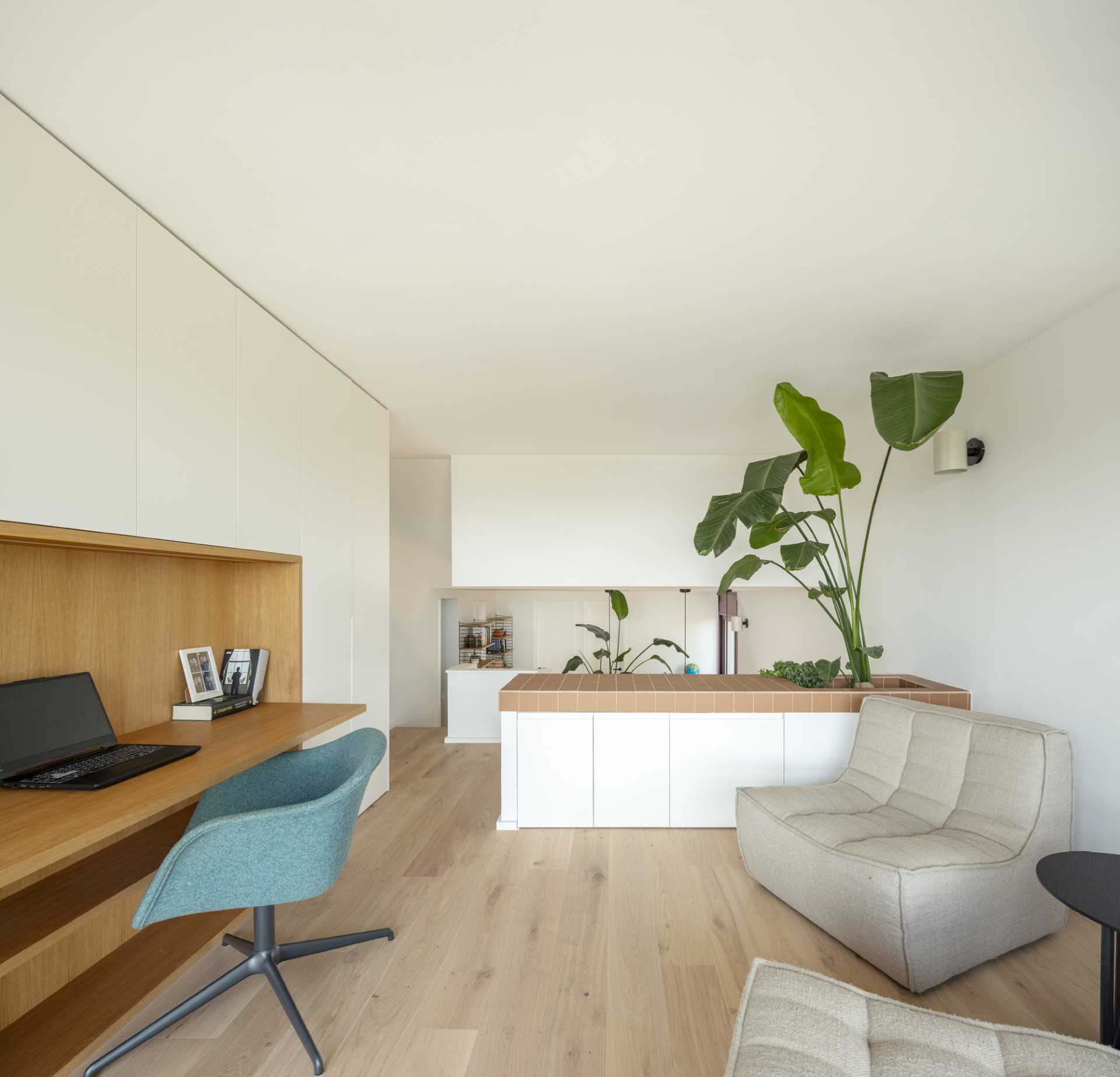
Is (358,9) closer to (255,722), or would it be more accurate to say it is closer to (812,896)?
(255,722)

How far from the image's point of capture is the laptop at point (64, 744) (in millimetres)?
1771

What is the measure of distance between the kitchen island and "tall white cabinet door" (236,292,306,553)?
1.47 meters

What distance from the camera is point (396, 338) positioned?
3.12m

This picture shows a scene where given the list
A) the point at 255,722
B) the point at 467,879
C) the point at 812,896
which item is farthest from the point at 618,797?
the point at 255,722

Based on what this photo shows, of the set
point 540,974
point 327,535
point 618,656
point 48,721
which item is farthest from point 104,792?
point 618,656

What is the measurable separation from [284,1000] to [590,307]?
8.40 ft

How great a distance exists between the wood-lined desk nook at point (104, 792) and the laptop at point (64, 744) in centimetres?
5

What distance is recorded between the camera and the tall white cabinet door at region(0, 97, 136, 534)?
1.58m

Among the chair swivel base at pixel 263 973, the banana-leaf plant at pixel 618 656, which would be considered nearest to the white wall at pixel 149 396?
the chair swivel base at pixel 263 973

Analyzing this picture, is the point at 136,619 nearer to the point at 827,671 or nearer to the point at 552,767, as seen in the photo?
the point at 552,767

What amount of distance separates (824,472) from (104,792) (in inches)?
114

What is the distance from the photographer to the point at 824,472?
311 cm

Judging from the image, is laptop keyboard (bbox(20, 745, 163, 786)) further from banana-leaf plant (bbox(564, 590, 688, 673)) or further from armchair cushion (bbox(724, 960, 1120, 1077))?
banana-leaf plant (bbox(564, 590, 688, 673))

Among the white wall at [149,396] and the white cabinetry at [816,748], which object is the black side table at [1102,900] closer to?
the white cabinetry at [816,748]
